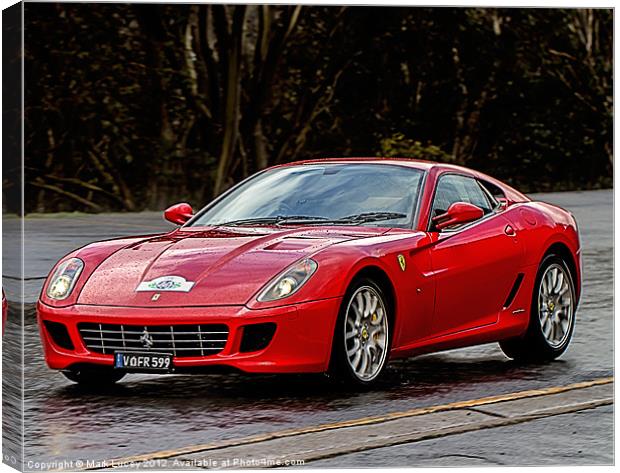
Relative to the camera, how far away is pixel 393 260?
857 centimetres

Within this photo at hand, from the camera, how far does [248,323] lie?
7.91 metres

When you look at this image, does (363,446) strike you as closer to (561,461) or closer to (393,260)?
(561,461)

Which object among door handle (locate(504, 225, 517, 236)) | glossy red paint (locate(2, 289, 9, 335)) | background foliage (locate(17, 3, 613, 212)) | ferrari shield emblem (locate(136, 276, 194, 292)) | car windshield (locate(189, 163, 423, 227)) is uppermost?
background foliage (locate(17, 3, 613, 212))

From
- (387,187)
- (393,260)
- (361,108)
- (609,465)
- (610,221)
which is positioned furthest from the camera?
(361,108)

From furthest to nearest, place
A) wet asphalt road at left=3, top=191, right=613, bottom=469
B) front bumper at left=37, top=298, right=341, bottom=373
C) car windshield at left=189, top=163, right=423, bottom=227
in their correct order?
car windshield at left=189, top=163, right=423, bottom=227 < front bumper at left=37, top=298, right=341, bottom=373 < wet asphalt road at left=3, top=191, right=613, bottom=469

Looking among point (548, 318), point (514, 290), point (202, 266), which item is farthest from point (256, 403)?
point (548, 318)

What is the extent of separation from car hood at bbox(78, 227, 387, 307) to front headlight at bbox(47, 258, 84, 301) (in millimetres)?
103

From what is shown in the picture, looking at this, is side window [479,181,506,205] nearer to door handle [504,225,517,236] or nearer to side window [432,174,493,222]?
side window [432,174,493,222]

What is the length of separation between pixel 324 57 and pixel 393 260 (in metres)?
4.69

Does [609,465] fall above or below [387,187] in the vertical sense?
below

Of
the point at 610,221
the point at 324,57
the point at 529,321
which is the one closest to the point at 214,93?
the point at 324,57

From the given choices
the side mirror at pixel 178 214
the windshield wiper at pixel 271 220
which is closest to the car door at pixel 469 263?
the windshield wiper at pixel 271 220

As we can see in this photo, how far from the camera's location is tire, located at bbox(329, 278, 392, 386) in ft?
26.9

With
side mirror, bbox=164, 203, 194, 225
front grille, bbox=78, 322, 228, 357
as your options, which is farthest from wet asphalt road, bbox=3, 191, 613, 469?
side mirror, bbox=164, 203, 194, 225
